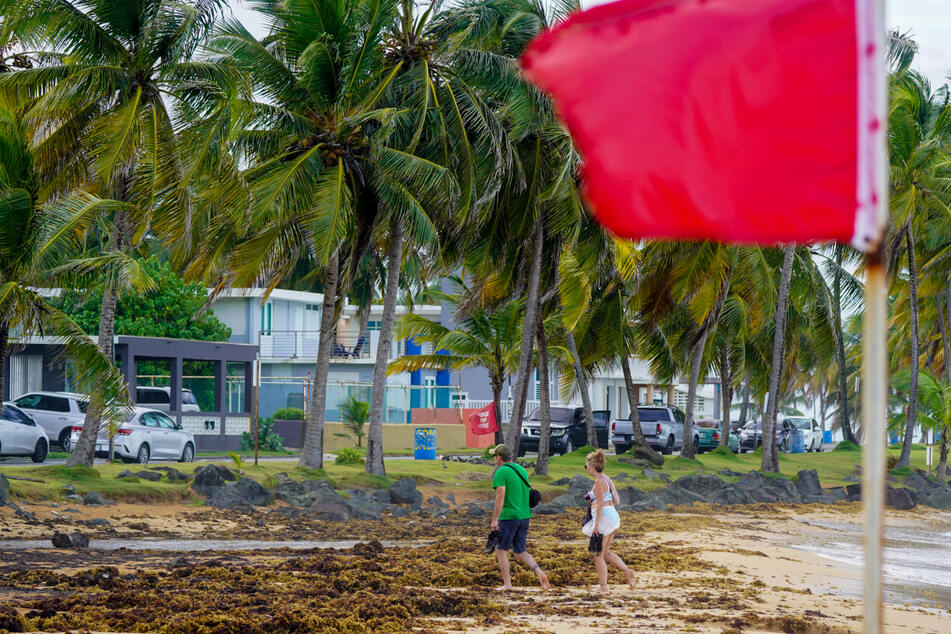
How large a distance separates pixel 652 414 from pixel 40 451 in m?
22.6

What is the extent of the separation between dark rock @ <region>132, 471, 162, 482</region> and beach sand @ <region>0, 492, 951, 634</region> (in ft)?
5.65

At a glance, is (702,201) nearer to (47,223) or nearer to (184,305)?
(47,223)

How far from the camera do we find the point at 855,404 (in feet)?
259

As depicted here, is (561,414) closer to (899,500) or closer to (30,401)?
(899,500)

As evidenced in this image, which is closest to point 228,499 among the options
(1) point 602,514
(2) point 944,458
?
(1) point 602,514

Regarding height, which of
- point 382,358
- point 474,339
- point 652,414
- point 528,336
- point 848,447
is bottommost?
point 848,447

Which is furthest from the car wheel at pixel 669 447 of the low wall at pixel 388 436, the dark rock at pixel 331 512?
the dark rock at pixel 331 512

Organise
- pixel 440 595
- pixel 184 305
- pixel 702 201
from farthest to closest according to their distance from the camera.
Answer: pixel 184 305 → pixel 440 595 → pixel 702 201

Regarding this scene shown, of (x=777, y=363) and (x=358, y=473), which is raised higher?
(x=777, y=363)

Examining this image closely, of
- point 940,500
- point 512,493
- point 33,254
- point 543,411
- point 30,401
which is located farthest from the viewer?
point 543,411

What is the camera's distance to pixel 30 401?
2619 centimetres

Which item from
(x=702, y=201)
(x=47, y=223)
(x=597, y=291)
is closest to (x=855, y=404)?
(x=597, y=291)

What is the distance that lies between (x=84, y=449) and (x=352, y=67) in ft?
28.0

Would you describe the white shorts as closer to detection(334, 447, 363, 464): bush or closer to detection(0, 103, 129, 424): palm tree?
detection(0, 103, 129, 424): palm tree
